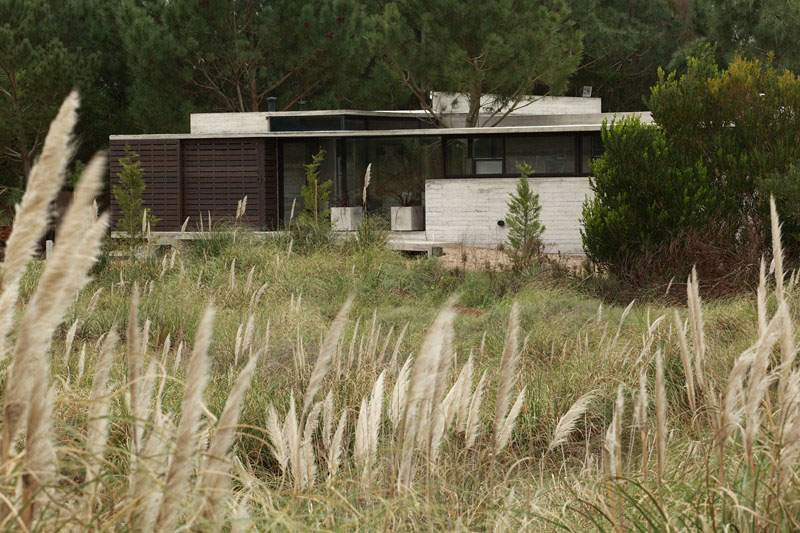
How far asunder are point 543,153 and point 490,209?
5.30 feet

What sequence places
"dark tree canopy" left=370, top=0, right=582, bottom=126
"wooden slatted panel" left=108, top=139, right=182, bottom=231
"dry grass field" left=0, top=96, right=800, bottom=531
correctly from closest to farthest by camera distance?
"dry grass field" left=0, top=96, right=800, bottom=531 → "wooden slatted panel" left=108, top=139, right=182, bottom=231 → "dark tree canopy" left=370, top=0, right=582, bottom=126

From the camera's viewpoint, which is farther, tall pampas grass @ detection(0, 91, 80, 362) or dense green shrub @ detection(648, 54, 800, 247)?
dense green shrub @ detection(648, 54, 800, 247)

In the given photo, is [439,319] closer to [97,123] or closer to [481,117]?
[481,117]

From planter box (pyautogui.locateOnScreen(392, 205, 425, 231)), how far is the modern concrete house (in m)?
0.03

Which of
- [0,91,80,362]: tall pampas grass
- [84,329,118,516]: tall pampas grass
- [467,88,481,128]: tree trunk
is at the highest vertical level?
[467,88,481,128]: tree trunk

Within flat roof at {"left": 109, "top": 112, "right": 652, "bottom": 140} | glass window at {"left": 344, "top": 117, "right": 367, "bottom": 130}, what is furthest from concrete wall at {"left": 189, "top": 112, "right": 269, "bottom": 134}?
glass window at {"left": 344, "top": 117, "right": 367, "bottom": 130}

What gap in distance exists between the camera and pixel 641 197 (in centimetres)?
1457

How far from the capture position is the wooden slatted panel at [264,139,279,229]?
84.2ft

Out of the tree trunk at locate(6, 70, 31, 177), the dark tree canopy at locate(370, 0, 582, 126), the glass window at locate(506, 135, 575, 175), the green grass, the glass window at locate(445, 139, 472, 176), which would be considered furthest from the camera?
the tree trunk at locate(6, 70, 31, 177)

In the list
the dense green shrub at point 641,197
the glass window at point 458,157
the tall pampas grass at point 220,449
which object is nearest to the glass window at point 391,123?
the glass window at point 458,157

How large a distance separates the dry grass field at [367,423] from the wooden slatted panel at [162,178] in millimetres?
15624

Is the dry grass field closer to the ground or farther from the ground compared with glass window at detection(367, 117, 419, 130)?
closer to the ground

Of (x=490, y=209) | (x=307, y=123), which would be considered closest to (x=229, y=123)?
(x=307, y=123)

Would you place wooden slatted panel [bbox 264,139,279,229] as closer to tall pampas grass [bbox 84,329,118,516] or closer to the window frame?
the window frame
